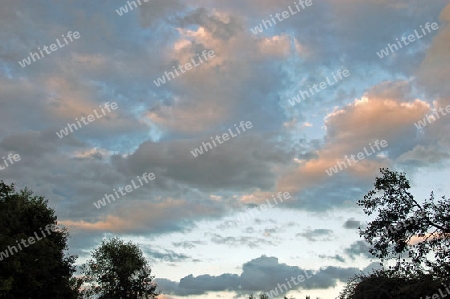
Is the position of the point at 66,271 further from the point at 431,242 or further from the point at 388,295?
the point at 431,242

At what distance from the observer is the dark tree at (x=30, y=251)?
142ft

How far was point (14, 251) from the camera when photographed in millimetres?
43969

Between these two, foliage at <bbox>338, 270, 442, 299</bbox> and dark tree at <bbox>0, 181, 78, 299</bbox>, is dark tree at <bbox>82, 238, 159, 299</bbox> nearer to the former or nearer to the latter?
dark tree at <bbox>0, 181, 78, 299</bbox>

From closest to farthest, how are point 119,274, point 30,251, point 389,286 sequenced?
point 389,286, point 30,251, point 119,274

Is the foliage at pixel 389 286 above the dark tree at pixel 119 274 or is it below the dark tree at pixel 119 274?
below

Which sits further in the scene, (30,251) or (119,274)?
(119,274)

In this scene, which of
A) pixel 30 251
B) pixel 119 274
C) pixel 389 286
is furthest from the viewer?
pixel 119 274

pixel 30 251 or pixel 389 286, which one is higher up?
pixel 30 251

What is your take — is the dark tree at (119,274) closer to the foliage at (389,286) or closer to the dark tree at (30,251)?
the dark tree at (30,251)

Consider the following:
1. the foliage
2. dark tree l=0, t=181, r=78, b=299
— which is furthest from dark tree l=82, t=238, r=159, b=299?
the foliage

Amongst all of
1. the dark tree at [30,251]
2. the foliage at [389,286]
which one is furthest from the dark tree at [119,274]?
the foliage at [389,286]

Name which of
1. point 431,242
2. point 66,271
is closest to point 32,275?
point 66,271

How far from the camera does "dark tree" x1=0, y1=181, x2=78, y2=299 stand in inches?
1705

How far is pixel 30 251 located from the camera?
49.2m
